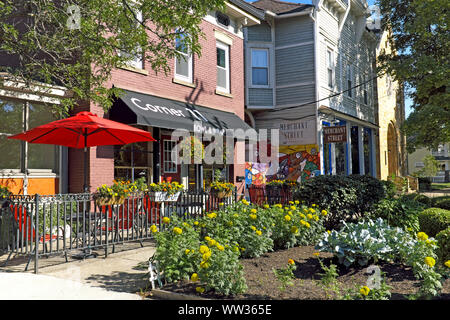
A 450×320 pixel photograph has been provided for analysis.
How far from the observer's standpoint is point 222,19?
14812mm

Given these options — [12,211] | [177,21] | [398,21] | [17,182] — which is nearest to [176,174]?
[17,182]

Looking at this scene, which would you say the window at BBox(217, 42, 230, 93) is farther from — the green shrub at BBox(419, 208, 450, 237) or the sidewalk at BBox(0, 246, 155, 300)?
the sidewalk at BBox(0, 246, 155, 300)

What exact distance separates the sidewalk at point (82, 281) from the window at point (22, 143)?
402 centimetres

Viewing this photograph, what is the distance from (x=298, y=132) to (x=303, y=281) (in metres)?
14.4

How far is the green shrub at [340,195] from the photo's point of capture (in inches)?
340

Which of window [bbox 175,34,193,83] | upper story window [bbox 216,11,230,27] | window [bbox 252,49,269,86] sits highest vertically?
upper story window [bbox 216,11,230,27]

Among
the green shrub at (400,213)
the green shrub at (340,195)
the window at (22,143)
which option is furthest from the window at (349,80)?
the window at (22,143)

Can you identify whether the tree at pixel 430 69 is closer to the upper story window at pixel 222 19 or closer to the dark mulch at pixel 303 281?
the upper story window at pixel 222 19

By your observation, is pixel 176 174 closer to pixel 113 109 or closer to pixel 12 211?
pixel 113 109

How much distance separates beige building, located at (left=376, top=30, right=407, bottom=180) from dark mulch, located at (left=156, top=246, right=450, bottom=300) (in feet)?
73.3

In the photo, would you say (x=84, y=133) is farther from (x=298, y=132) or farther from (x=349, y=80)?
(x=349, y=80)

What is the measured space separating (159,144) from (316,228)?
6.16 m

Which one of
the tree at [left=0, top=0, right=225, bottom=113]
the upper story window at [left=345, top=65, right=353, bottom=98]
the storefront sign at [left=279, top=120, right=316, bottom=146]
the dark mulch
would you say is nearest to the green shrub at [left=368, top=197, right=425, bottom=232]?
the dark mulch

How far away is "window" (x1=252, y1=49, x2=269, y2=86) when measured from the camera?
61.8 feet
